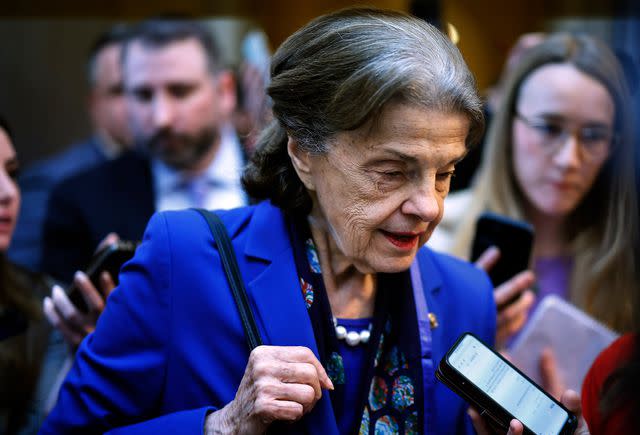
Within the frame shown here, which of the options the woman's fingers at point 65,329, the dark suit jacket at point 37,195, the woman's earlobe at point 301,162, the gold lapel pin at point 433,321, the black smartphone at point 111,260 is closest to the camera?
the woman's earlobe at point 301,162

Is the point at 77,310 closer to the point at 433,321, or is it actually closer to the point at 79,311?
the point at 79,311

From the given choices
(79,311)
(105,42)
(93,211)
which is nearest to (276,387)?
(79,311)

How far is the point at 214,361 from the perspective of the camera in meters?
1.82

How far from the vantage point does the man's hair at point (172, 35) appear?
391 centimetres

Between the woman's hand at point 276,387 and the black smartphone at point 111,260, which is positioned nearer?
the woman's hand at point 276,387

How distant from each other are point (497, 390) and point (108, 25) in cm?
493

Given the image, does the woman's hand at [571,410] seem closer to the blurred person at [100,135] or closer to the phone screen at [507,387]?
the phone screen at [507,387]

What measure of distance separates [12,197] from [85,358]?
3.13ft

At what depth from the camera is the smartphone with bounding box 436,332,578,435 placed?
1.79 metres

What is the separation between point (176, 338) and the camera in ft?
5.96

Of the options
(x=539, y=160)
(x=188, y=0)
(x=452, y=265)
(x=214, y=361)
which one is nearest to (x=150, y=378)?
(x=214, y=361)

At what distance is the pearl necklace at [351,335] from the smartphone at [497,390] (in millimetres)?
211


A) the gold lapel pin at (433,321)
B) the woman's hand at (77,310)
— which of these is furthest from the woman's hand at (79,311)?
the gold lapel pin at (433,321)

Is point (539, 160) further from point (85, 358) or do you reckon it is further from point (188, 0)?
point (188, 0)
